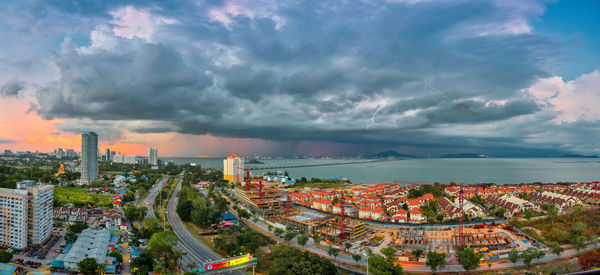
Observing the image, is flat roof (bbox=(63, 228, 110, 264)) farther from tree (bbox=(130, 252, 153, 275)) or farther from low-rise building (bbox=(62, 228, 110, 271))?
tree (bbox=(130, 252, 153, 275))

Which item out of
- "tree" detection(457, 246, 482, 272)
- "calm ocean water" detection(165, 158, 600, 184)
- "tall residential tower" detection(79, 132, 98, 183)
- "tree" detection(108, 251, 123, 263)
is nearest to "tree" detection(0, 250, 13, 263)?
"tree" detection(108, 251, 123, 263)

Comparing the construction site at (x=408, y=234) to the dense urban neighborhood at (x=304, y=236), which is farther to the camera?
the construction site at (x=408, y=234)

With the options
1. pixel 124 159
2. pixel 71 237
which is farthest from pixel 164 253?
pixel 124 159

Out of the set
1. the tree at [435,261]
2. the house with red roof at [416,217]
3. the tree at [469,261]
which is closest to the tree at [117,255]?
the tree at [435,261]

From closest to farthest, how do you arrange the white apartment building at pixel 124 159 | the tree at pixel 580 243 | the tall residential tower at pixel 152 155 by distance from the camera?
1. the tree at pixel 580 243
2. the white apartment building at pixel 124 159
3. the tall residential tower at pixel 152 155

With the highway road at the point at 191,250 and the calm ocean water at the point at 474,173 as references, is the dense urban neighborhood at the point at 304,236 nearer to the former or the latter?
the highway road at the point at 191,250

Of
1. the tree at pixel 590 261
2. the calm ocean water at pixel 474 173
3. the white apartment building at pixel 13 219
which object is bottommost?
the calm ocean water at pixel 474 173

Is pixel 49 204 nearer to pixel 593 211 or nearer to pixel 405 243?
pixel 405 243

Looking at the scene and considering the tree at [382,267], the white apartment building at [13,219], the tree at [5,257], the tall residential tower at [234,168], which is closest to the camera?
the tree at [382,267]
